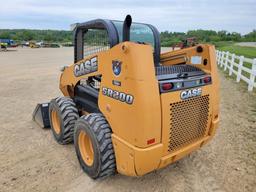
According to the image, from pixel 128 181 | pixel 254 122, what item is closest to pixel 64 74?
pixel 128 181

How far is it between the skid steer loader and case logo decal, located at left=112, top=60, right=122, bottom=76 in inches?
0.4

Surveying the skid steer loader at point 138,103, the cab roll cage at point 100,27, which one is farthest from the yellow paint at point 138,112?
the cab roll cage at point 100,27

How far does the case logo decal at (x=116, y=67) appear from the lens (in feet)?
9.49

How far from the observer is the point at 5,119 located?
5977mm

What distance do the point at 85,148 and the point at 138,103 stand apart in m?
1.40

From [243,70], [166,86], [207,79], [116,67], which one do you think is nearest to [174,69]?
[207,79]

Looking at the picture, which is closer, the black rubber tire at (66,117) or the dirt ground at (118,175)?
the dirt ground at (118,175)

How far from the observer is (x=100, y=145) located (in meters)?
3.17

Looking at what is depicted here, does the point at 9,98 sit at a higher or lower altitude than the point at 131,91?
Answer: lower

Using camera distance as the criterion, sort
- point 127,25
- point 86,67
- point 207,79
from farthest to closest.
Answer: point 86,67 → point 207,79 → point 127,25

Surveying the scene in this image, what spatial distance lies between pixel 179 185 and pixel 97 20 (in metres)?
2.55

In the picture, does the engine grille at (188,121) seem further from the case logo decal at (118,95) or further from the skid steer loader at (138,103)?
the case logo decal at (118,95)

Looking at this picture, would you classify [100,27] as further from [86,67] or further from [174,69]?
[174,69]

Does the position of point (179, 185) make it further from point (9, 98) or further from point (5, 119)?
point (9, 98)
